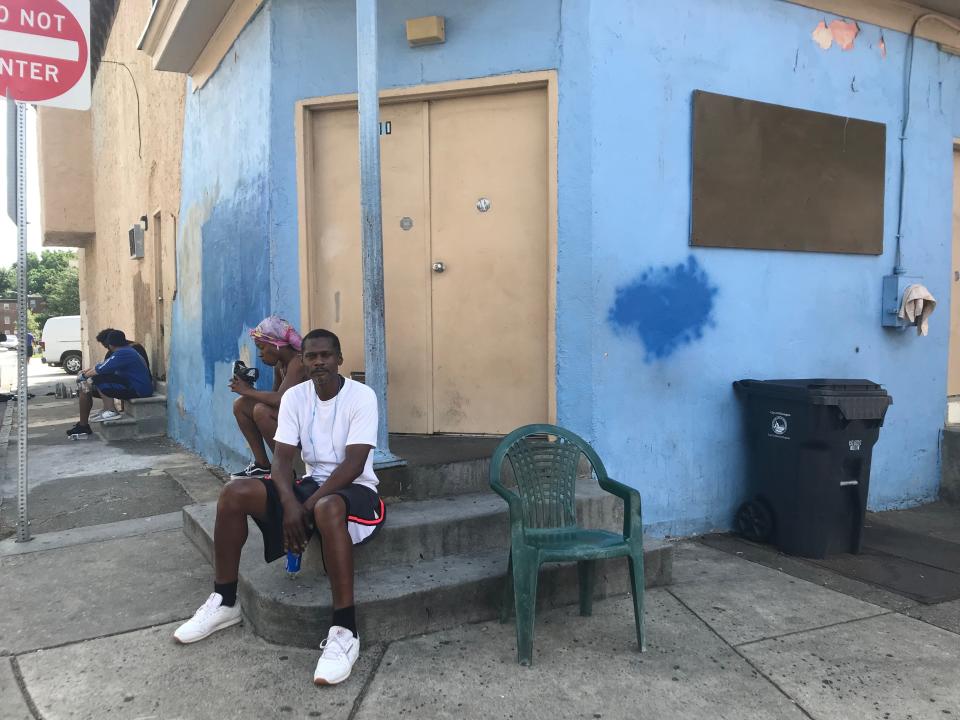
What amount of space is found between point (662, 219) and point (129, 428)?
6877 millimetres

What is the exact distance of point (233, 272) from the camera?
18.5 ft

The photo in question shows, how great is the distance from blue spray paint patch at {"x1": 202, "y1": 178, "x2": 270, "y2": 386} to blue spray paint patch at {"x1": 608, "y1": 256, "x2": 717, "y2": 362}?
2487mm

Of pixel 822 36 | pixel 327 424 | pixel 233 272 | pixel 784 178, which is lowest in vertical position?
A: pixel 327 424

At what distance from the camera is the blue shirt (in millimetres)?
8336

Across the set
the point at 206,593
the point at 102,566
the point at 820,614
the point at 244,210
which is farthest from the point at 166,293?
the point at 820,614

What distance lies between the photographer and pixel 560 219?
4.30m

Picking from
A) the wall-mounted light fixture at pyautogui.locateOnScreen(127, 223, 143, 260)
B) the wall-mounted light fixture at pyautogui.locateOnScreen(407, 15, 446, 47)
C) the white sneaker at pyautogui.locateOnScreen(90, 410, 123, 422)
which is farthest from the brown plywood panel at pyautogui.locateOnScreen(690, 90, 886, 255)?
the wall-mounted light fixture at pyautogui.locateOnScreen(127, 223, 143, 260)

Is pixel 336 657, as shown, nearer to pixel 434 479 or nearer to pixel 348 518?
pixel 348 518

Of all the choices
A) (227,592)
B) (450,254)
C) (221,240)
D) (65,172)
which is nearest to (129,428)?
(221,240)

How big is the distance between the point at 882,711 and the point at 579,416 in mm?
2172

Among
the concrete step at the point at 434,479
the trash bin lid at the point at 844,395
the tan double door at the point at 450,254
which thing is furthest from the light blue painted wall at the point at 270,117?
the trash bin lid at the point at 844,395

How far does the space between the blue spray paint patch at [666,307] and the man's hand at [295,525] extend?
2.29 metres

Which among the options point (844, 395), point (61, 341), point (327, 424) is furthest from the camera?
point (61, 341)

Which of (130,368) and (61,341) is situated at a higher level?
(130,368)
